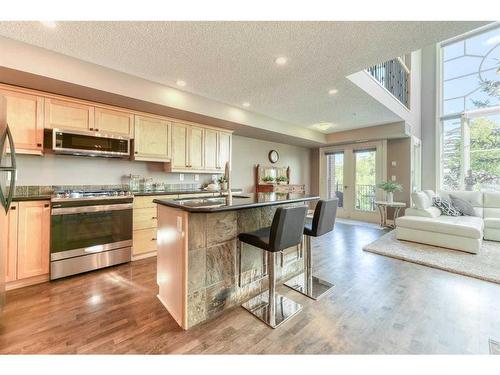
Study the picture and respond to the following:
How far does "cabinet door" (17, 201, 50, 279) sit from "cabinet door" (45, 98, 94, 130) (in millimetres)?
965

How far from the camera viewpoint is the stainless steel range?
257cm

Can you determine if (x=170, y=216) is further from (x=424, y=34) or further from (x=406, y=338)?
(x=424, y=34)

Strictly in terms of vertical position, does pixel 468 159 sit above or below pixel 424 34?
below

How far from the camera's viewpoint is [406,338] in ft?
5.35

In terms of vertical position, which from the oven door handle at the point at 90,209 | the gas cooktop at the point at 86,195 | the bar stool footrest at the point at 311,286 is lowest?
the bar stool footrest at the point at 311,286

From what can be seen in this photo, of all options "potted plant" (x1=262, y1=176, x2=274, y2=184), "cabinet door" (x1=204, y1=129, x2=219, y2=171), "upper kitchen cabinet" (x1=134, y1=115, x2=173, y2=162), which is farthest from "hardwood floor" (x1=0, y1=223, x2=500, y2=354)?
"potted plant" (x1=262, y1=176, x2=274, y2=184)

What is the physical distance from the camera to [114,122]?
10.2 feet

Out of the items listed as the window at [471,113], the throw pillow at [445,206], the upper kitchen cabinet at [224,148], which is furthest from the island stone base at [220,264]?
the window at [471,113]

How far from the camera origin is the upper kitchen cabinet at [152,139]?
3.34m

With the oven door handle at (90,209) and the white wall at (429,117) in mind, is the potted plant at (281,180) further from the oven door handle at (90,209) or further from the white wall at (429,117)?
the white wall at (429,117)

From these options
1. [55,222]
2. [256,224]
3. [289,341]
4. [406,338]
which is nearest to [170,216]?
[256,224]

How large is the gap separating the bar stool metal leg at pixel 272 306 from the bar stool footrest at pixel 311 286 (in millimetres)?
245

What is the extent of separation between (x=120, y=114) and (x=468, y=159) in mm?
8080
